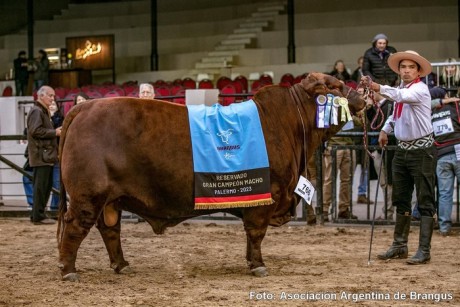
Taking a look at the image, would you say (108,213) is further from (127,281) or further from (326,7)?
(326,7)

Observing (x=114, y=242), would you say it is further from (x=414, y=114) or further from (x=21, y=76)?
(x=21, y=76)

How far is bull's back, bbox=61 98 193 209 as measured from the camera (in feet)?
28.6

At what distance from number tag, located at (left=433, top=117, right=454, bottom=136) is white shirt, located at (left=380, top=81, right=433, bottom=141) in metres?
2.43

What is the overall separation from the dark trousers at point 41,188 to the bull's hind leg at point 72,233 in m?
4.68

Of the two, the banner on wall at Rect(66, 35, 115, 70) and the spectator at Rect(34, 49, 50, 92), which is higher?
the banner on wall at Rect(66, 35, 115, 70)

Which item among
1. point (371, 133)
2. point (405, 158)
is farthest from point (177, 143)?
point (371, 133)

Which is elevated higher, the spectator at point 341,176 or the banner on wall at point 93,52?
the banner on wall at point 93,52

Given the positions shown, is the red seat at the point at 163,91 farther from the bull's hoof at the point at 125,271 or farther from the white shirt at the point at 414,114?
the bull's hoof at the point at 125,271

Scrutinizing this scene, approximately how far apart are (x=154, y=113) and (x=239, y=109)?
854 mm

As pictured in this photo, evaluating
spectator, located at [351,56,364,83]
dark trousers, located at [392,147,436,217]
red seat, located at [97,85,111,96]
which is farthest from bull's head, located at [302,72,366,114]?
red seat, located at [97,85,111,96]

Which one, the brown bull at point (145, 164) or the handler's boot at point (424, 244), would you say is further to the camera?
the handler's boot at point (424, 244)

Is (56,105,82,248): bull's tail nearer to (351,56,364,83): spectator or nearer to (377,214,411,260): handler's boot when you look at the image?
(377,214,411,260): handler's boot

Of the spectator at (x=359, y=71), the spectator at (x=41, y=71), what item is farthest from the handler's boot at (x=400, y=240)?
the spectator at (x=41, y=71)

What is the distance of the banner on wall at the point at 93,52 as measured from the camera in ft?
93.0
